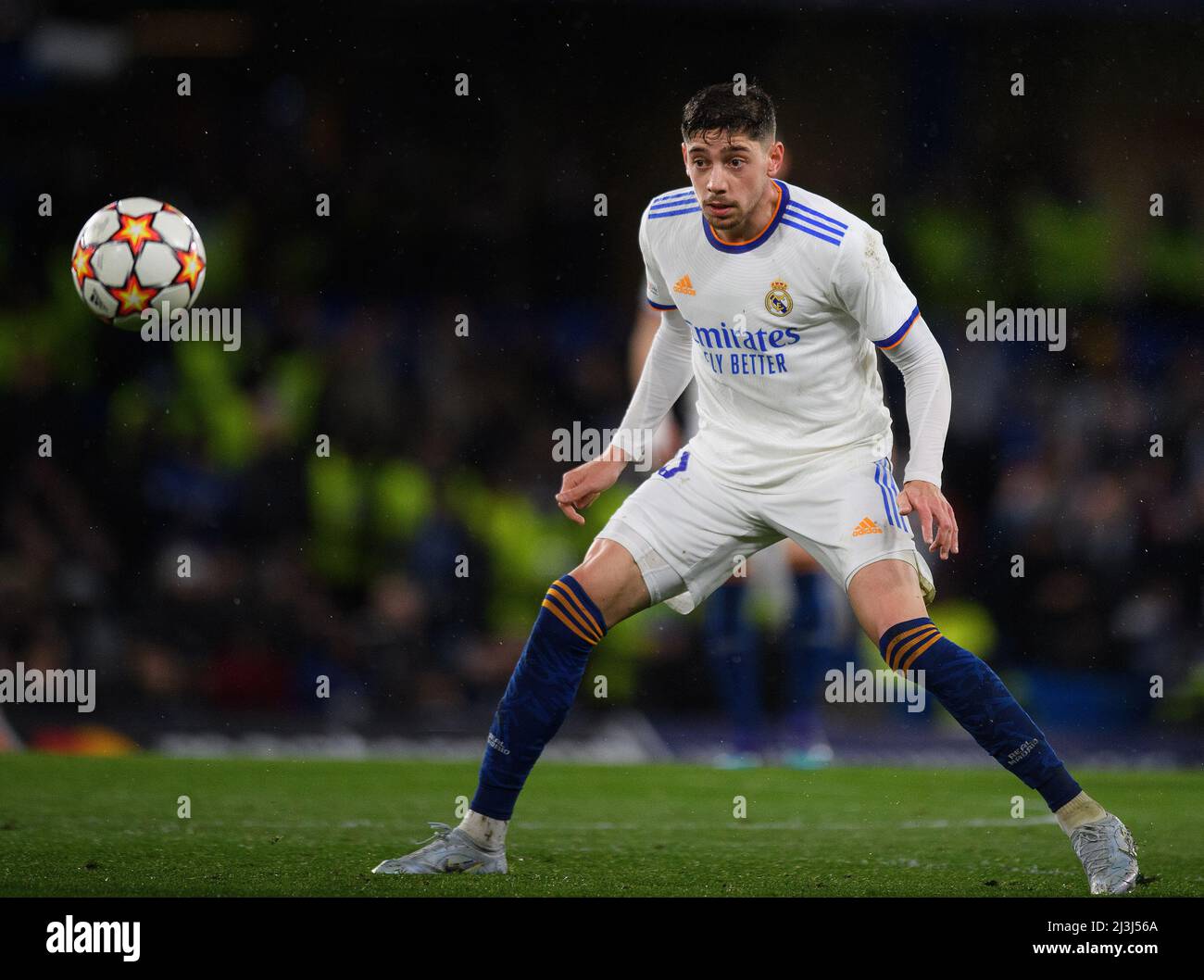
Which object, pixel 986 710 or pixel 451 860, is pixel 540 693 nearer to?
pixel 451 860

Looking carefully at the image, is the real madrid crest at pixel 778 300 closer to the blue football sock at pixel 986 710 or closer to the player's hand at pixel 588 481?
the player's hand at pixel 588 481

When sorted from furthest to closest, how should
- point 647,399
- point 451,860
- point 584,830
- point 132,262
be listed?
point 132,262, point 584,830, point 647,399, point 451,860

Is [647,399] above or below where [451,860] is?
above

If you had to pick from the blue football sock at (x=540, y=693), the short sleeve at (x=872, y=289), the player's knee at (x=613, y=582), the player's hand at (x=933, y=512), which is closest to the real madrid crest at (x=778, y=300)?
the short sleeve at (x=872, y=289)

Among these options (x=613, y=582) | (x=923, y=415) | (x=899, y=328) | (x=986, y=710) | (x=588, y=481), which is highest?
(x=899, y=328)

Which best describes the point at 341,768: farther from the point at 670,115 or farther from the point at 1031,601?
the point at 670,115

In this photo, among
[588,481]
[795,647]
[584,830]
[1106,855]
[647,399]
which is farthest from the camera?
[795,647]

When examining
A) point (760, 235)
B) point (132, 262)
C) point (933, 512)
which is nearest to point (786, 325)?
point (760, 235)

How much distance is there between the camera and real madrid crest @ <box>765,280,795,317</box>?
13.4 feet

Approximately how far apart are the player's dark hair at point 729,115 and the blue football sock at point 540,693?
45.4 inches

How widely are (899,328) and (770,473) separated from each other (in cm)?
50

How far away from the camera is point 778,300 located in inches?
161

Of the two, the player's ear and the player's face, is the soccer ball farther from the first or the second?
the player's ear

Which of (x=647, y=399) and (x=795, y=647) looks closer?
(x=647, y=399)
